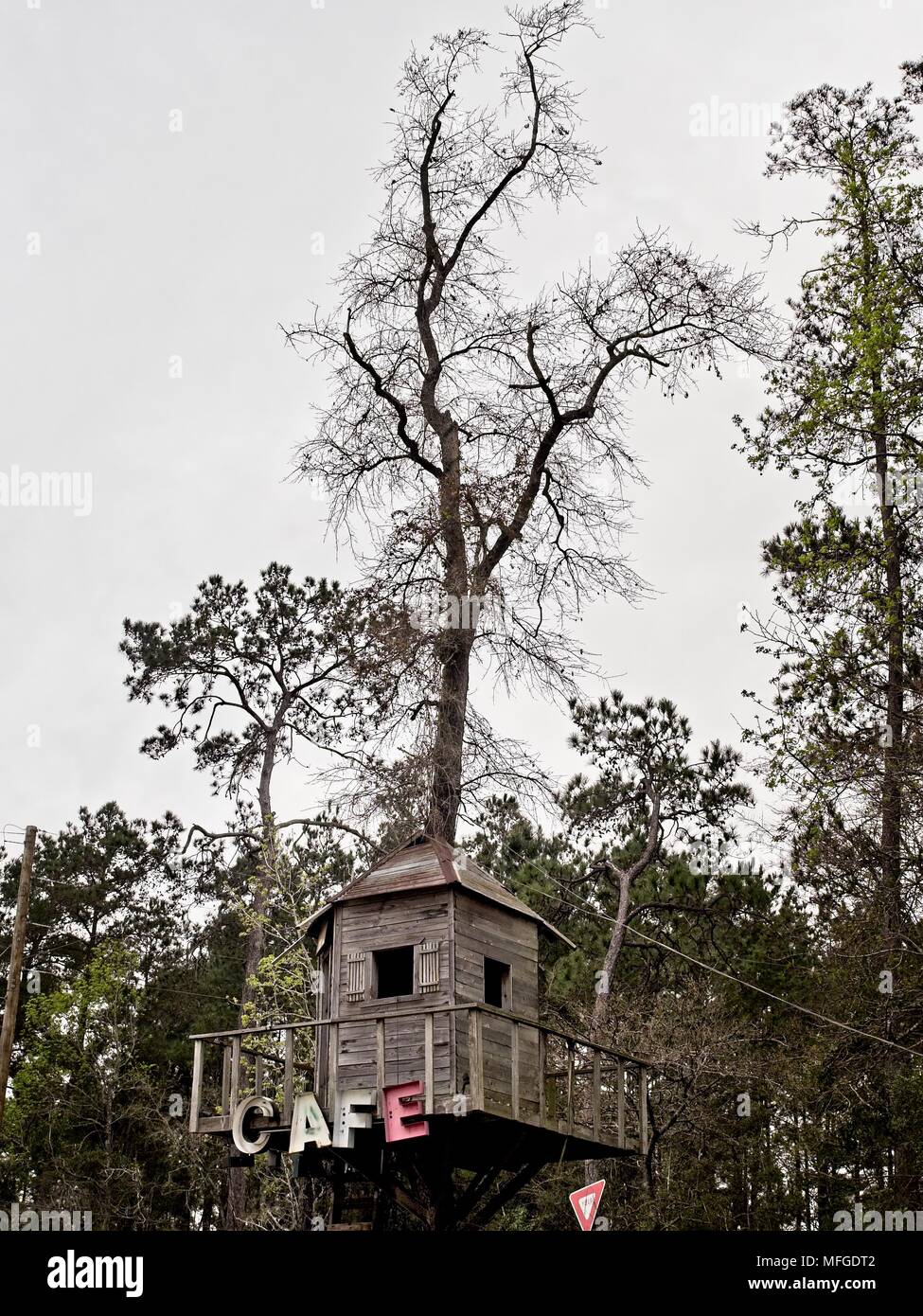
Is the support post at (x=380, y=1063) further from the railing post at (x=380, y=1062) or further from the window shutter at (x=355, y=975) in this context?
the window shutter at (x=355, y=975)

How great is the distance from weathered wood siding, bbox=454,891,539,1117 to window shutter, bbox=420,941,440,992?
0.81ft

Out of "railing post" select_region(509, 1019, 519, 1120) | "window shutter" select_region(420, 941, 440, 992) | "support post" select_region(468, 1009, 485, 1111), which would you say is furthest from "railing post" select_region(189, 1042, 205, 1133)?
"railing post" select_region(509, 1019, 519, 1120)

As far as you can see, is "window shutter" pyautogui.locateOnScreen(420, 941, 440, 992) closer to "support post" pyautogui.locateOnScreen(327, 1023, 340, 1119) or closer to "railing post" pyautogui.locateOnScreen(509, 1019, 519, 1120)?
"railing post" pyautogui.locateOnScreen(509, 1019, 519, 1120)

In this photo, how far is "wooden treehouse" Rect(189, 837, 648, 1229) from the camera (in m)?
15.6

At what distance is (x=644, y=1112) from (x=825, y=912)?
5525mm

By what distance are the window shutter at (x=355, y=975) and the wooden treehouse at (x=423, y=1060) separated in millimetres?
21

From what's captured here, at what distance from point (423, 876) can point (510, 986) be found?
188 cm

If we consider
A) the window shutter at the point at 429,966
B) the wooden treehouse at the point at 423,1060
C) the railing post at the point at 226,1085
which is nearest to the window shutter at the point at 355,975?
the wooden treehouse at the point at 423,1060

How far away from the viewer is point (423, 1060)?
15.8 meters

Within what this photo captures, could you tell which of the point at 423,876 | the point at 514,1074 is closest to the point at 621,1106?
the point at 514,1074

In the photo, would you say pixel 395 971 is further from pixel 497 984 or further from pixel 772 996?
pixel 772 996

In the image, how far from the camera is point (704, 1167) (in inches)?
1098
